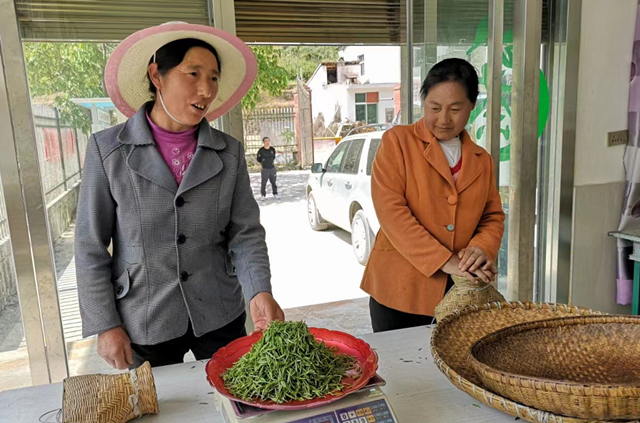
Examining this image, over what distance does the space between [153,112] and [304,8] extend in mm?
2232

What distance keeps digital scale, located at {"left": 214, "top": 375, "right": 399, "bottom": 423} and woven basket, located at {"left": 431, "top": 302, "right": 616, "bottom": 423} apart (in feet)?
0.49

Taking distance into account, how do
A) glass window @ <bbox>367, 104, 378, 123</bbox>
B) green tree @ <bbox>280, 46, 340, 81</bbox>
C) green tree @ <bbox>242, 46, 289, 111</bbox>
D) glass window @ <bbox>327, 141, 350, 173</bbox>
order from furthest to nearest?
green tree @ <bbox>280, 46, 340, 81</bbox>
glass window @ <bbox>367, 104, 378, 123</bbox>
green tree @ <bbox>242, 46, 289, 111</bbox>
glass window @ <bbox>327, 141, 350, 173</bbox>

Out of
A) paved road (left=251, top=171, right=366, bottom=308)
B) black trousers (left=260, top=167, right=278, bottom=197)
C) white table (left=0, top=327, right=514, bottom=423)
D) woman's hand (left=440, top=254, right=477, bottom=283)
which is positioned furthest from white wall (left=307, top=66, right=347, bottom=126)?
white table (left=0, top=327, right=514, bottom=423)

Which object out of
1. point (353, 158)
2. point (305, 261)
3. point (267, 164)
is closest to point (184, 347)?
point (353, 158)

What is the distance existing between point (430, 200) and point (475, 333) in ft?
1.78

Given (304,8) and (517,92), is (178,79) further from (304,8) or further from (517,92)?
(304,8)

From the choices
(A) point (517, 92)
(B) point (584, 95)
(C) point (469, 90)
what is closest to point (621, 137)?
(B) point (584, 95)

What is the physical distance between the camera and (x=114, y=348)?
1.21 metres

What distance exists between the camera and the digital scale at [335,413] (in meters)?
0.83

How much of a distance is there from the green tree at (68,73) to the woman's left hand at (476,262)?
1559mm

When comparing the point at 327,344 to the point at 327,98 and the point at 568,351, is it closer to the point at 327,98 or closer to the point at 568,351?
the point at 568,351

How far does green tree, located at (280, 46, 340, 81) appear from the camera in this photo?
11875 millimetres

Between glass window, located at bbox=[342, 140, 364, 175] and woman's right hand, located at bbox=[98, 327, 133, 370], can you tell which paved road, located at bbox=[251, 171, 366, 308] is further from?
woman's right hand, located at bbox=[98, 327, 133, 370]

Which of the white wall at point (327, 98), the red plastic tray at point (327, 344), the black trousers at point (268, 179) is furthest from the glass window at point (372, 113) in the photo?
the red plastic tray at point (327, 344)
